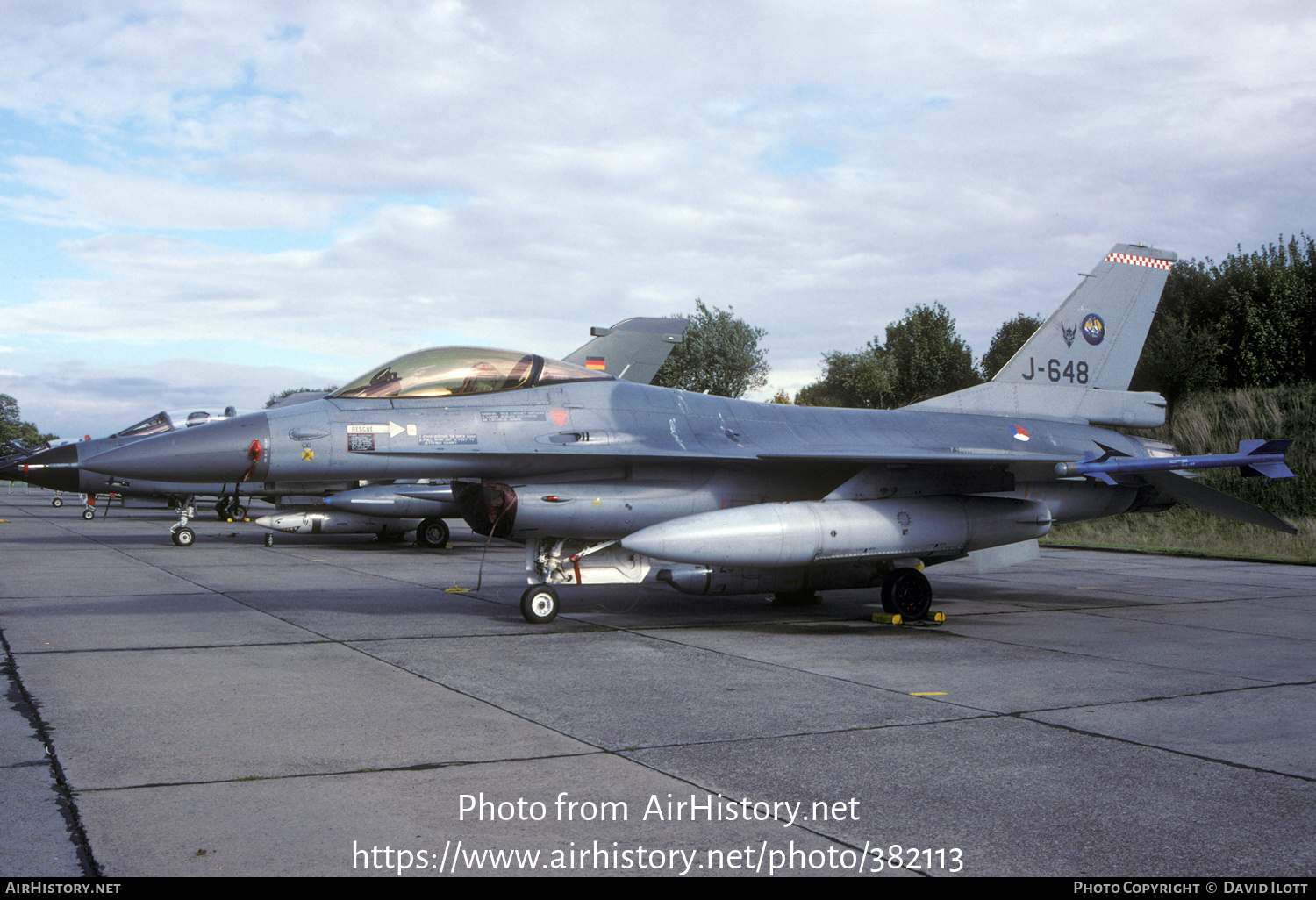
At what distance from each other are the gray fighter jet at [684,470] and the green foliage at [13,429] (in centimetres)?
11328

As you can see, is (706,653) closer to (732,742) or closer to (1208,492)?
(732,742)

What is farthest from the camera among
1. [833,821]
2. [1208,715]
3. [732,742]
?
[1208,715]

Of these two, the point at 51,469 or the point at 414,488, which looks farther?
the point at 51,469

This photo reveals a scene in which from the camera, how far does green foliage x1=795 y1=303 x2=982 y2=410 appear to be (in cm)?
4016

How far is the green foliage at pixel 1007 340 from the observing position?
5353cm

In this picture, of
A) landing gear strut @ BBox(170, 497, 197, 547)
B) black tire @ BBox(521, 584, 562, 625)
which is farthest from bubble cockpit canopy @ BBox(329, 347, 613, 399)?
landing gear strut @ BBox(170, 497, 197, 547)

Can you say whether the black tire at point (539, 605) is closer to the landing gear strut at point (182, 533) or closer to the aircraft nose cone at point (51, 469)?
the landing gear strut at point (182, 533)

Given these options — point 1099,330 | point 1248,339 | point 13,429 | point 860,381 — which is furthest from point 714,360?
point 13,429

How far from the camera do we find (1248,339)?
88.8 feet

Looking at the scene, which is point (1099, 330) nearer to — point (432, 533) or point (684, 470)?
point (684, 470)

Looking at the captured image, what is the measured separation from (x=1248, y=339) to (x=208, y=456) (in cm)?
2803

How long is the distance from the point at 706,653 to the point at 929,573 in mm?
7716
